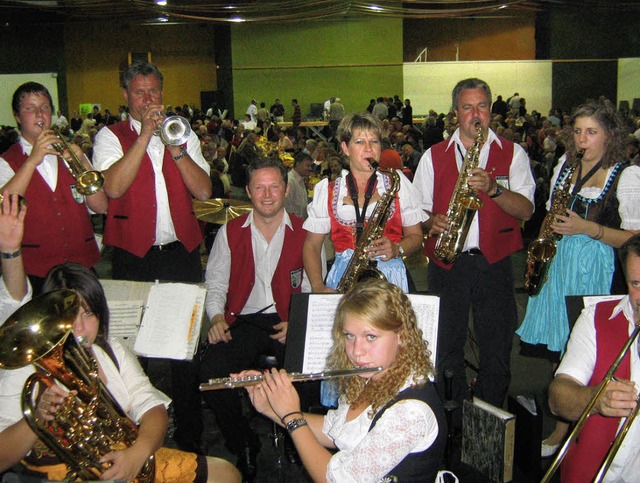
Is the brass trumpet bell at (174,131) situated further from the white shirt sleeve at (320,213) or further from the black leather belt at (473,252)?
the black leather belt at (473,252)

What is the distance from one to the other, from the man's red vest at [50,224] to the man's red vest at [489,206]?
1.92 meters

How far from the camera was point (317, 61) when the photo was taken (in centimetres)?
2416

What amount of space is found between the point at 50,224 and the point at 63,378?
5.59 feet

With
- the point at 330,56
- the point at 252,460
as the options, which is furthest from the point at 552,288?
the point at 330,56

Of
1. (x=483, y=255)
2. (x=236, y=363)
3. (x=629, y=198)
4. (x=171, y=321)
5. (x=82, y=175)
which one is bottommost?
(x=236, y=363)

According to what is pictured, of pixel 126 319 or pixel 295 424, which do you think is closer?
pixel 295 424

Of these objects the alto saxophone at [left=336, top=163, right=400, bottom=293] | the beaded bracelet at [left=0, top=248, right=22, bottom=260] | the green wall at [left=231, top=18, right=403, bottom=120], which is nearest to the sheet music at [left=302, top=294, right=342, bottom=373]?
the alto saxophone at [left=336, top=163, right=400, bottom=293]

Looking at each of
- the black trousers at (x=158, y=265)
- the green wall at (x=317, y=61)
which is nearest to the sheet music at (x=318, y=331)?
the black trousers at (x=158, y=265)

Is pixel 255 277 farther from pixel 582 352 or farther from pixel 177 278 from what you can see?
pixel 582 352

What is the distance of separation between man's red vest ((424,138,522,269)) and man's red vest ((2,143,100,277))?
192 cm

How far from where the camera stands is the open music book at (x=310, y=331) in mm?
3133

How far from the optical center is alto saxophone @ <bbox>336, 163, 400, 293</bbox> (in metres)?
3.50

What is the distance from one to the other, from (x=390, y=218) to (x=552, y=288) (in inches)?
37.5

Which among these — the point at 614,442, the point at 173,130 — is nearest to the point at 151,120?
the point at 173,130
